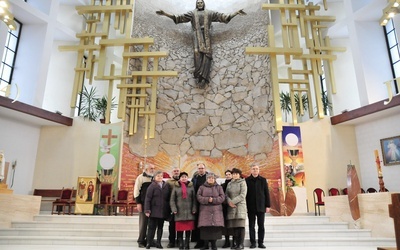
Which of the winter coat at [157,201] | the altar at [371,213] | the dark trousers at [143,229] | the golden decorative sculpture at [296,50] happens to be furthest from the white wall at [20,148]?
the altar at [371,213]

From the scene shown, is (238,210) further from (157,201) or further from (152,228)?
(152,228)

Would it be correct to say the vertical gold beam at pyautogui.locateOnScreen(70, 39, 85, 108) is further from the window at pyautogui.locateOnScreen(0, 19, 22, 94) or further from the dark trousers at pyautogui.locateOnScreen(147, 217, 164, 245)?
the dark trousers at pyautogui.locateOnScreen(147, 217, 164, 245)

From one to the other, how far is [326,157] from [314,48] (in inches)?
129

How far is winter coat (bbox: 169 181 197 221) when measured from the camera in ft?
13.8

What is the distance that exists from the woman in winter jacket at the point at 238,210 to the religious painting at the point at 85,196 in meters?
4.10

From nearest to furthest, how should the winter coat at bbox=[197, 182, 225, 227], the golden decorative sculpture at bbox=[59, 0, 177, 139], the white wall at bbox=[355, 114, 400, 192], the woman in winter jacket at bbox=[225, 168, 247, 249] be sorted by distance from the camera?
the winter coat at bbox=[197, 182, 225, 227] → the woman in winter jacket at bbox=[225, 168, 247, 249] → the white wall at bbox=[355, 114, 400, 192] → the golden decorative sculpture at bbox=[59, 0, 177, 139]

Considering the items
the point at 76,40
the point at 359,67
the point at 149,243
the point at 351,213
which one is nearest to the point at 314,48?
the point at 359,67

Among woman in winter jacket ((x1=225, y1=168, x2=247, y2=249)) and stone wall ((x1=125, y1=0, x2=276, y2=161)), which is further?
stone wall ((x1=125, y1=0, x2=276, y2=161))

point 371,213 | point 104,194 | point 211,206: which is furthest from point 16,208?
point 371,213

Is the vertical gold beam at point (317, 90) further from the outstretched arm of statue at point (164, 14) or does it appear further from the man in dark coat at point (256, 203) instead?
the outstretched arm of statue at point (164, 14)

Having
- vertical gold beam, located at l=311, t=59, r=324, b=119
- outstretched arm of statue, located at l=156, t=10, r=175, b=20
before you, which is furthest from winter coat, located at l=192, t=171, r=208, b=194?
outstretched arm of statue, located at l=156, t=10, r=175, b=20

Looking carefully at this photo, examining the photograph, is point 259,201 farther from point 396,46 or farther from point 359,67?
point 396,46

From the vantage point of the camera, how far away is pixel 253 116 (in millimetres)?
9320

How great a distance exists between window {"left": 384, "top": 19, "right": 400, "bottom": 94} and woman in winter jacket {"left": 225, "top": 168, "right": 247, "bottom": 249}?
22.5ft
